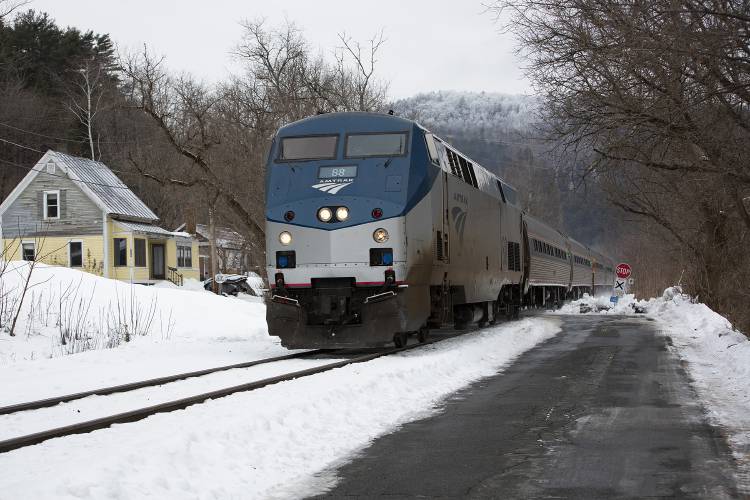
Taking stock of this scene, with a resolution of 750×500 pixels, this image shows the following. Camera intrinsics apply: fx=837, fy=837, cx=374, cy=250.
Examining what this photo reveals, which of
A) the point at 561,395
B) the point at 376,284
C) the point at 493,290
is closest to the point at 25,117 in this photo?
the point at 493,290

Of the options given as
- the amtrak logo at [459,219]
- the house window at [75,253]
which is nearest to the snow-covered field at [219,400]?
the amtrak logo at [459,219]

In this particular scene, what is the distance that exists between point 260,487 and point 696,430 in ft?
14.4

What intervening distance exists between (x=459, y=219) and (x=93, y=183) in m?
32.9

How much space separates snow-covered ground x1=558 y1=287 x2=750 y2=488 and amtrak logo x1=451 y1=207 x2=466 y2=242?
16.1ft

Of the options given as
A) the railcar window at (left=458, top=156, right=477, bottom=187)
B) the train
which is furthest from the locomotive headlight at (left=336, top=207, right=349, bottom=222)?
the railcar window at (left=458, top=156, right=477, bottom=187)

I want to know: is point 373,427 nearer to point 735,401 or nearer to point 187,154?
point 735,401

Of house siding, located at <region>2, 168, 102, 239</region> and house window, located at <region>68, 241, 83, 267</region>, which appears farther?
house window, located at <region>68, 241, 83, 267</region>

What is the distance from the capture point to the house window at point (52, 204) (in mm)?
45312

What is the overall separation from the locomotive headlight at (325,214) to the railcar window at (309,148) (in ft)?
3.60

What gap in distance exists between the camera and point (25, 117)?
6278 cm

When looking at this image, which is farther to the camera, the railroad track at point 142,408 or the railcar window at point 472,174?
the railcar window at point 472,174

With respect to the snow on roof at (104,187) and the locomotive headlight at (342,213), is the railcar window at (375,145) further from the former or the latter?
the snow on roof at (104,187)

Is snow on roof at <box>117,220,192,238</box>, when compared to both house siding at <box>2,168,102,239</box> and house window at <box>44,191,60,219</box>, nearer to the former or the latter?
house siding at <box>2,168,102,239</box>

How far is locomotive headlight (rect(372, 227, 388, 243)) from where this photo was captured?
45.5 feet
